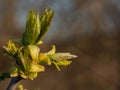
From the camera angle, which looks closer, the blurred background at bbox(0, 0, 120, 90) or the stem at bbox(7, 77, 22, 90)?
the stem at bbox(7, 77, 22, 90)

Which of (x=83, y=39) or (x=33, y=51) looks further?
(x=83, y=39)

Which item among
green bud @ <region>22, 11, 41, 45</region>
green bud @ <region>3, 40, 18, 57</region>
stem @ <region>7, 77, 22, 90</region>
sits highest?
green bud @ <region>22, 11, 41, 45</region>

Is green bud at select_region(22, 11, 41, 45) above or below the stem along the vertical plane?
above

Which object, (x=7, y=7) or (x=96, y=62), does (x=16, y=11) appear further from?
(x=96, y=62)

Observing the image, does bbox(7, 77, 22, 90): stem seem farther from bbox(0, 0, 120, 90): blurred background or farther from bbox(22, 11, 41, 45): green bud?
bbox(0, 0, 120, 90): blurred background

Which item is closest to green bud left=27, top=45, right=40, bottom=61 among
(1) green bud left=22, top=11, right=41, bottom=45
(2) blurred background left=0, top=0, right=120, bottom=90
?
(1) green bud left=22, top=11, right=41, bottom=45

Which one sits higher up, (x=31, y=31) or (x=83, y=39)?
(x=31, y=31)

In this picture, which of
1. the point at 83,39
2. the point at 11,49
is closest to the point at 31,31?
the point at 11,49

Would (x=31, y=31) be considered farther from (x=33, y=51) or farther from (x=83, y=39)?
(x=83, y=39)

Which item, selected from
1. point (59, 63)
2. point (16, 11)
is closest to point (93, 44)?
point (16, 11)
